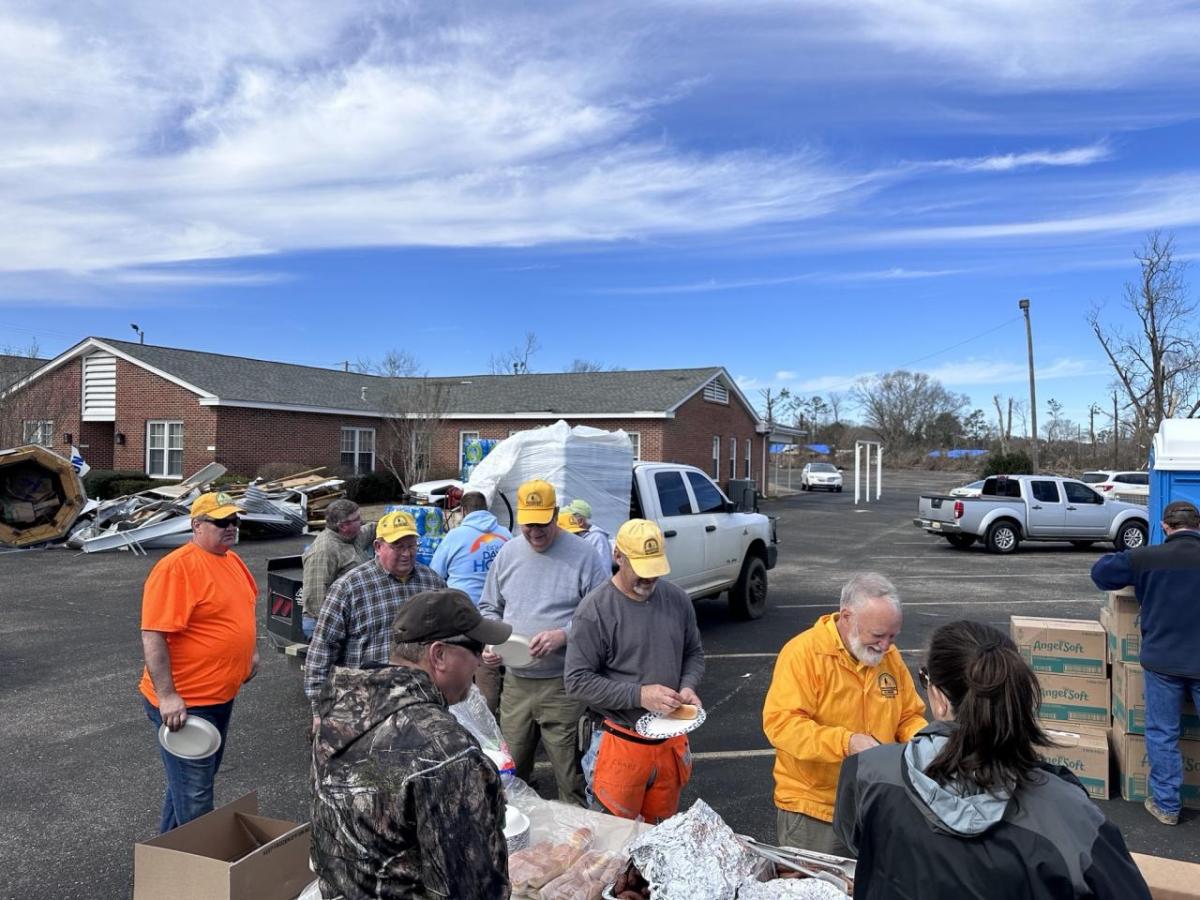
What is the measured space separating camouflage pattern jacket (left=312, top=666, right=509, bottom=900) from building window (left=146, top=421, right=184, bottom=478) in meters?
27.3

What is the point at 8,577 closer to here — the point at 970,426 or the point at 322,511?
the point at 322,511

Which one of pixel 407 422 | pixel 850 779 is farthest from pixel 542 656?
pixel 407 422

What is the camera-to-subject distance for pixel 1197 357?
31578mm

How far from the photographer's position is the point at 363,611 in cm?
396

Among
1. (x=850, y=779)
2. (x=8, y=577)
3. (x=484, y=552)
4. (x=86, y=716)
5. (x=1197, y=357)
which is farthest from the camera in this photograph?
(x=1197, y=357)

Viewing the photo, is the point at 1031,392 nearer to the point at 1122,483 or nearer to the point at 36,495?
the point at 1122,483

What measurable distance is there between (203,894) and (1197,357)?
1492 inches

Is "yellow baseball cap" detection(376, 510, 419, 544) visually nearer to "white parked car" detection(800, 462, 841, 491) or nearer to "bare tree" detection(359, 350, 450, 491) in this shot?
"bare tree" detection(359, 350, 450, 491)

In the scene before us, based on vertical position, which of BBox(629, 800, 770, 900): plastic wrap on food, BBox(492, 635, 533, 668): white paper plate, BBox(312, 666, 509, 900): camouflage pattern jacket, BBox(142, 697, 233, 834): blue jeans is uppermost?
BBox(312, 666, 509, 900): camouflage pattern jacket

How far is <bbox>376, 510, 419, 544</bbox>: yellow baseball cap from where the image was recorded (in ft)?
13.5

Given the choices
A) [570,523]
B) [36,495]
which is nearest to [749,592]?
[570,523]

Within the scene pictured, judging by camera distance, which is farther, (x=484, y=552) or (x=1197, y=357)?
(x=1197, y=357)

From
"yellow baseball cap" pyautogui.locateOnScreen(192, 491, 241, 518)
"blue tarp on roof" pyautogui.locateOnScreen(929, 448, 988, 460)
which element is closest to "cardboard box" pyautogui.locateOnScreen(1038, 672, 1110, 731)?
"yellow baseball cap" pyautogui.locateOnScreen(192, 491, 241, 518)

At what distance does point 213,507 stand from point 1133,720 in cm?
561
